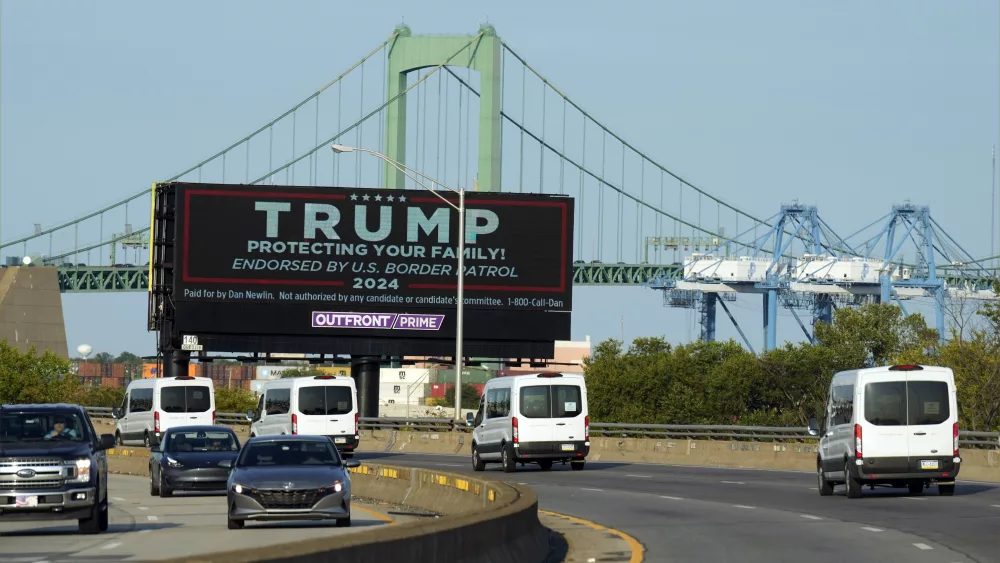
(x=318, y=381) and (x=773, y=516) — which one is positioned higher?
(x=318, y=381)

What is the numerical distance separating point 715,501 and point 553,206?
32872 mm

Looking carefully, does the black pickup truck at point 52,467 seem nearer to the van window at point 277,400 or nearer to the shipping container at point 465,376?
the van window at point 277,400

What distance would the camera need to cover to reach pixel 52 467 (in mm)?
20266

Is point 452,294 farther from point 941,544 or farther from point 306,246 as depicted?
point 941,544

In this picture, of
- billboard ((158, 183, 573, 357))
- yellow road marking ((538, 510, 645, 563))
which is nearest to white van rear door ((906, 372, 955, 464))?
yellow road marking ((538, 510, 645, 563))

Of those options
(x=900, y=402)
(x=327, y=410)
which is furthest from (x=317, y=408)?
(x=900, y=402)

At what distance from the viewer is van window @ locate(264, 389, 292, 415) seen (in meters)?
40.1

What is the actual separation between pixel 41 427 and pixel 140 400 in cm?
2544

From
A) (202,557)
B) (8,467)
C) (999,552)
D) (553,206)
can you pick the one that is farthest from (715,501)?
(553,206)

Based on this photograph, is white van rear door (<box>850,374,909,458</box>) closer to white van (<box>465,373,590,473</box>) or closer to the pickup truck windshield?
white van (<box>465,373,590,473</box>)

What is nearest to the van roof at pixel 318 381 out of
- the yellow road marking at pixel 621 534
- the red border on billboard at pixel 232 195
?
the yellow road marking at pixel 621 534

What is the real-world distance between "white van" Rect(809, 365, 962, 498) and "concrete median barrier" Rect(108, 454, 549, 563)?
6495 millimetres

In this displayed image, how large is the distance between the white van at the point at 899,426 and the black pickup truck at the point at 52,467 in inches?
→ 461

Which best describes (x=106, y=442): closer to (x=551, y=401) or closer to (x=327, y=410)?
(x=551, y=401)
